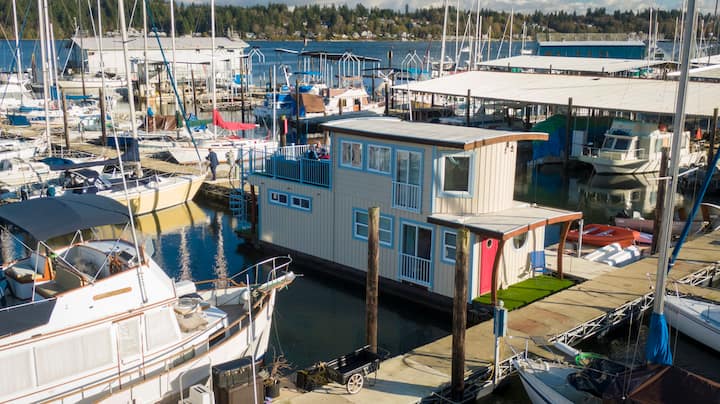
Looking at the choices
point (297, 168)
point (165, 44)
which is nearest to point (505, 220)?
point (297, 168)

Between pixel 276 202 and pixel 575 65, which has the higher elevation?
pixel 575 65

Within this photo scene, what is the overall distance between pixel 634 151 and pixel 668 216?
3524 centimetres

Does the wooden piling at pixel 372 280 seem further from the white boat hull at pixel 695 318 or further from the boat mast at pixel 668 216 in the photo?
the white boat hull at pixel 695 318

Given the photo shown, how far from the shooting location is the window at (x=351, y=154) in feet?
84.0

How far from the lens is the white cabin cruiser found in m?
49.2

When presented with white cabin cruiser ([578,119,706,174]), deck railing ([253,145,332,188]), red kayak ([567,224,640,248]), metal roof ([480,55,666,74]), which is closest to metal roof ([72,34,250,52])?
metal roof ([480,55,666,74])

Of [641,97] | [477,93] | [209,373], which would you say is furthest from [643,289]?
[477,93]

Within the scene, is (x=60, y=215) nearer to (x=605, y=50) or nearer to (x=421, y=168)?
(x=421, y=168)

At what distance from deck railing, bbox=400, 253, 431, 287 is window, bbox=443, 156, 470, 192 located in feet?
8.54

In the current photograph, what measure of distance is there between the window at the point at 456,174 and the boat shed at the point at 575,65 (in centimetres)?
5083

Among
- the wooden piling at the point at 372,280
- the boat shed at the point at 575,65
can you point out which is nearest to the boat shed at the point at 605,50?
the boat shed at the point at 575,65

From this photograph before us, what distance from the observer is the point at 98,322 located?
15836 mm

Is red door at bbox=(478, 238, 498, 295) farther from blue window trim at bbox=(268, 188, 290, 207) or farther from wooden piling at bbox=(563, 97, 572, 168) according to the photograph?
wooden piling at bbox=(563, 97, 572, 168)

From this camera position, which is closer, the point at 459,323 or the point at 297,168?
the point at 459,323
